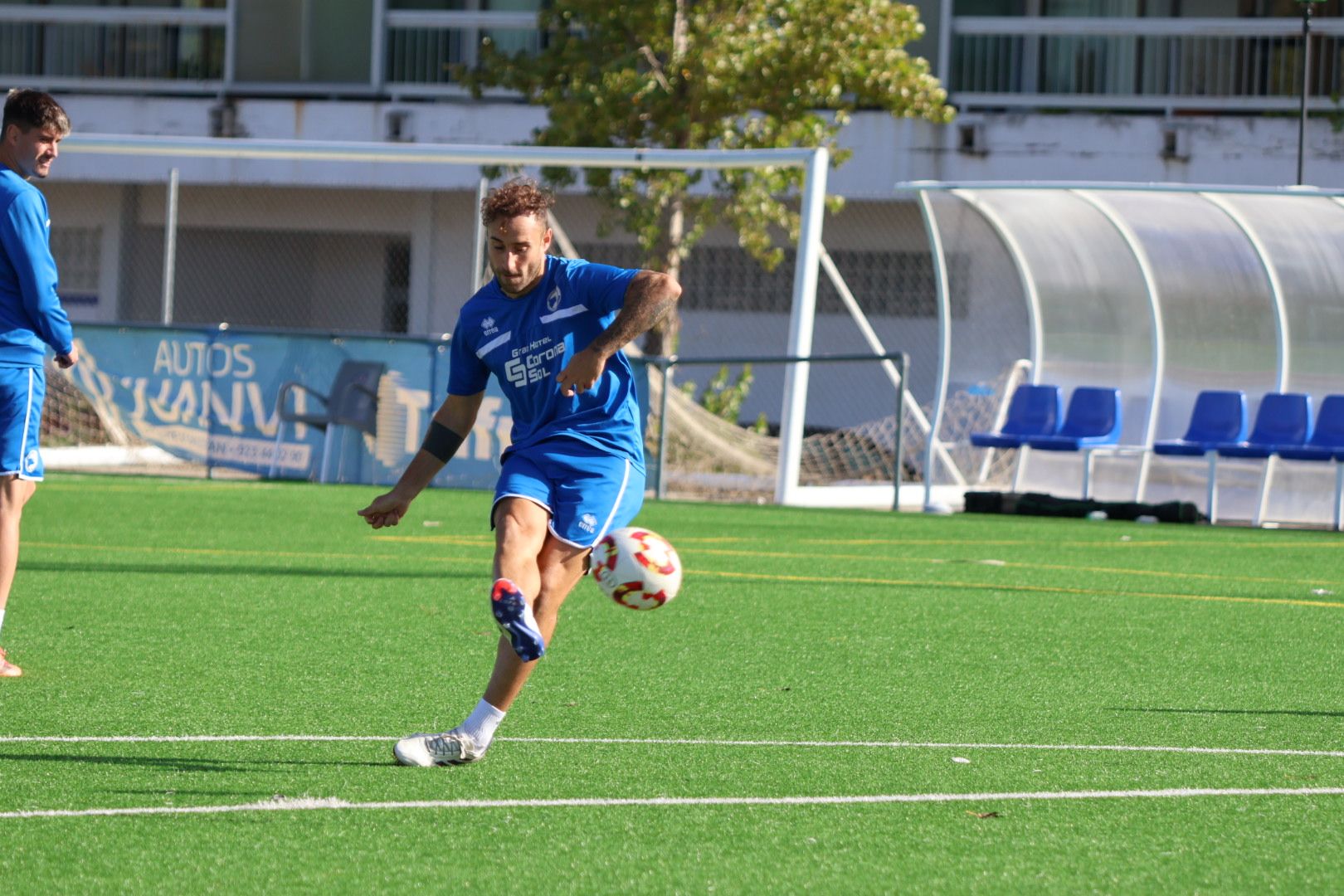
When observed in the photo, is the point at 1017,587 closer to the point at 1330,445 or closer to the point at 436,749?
the point at 436,749

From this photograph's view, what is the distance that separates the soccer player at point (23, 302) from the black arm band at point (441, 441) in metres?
1.61

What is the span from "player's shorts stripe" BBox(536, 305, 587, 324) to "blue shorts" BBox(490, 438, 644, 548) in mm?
368

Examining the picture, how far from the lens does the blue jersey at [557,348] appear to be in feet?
18.4

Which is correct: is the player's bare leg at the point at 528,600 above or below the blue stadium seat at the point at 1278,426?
below

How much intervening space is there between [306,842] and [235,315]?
93.2 feet

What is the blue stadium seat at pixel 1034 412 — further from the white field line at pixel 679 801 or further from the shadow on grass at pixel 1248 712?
the white field line at pixel 679 801

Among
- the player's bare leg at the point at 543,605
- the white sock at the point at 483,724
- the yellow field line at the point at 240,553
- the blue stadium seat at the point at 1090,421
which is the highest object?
the blue stadium seat at the point at 1090,421

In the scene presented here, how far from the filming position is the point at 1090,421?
18.7m

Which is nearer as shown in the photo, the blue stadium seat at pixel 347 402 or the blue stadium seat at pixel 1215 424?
the blue stadium seat at pixel 1215 424

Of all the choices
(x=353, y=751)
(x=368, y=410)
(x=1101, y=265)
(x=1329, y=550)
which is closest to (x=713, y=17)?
(x=1101, y=265)

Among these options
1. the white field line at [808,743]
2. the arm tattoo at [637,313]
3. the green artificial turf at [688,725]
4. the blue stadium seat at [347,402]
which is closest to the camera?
the green artificial turf at [688,725]

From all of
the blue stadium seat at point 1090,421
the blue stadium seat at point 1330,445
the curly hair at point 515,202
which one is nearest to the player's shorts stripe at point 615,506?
the curly hair at point 515,202

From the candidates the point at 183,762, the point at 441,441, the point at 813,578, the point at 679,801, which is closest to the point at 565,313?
the point at 441,441

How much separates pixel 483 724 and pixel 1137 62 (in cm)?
2631
